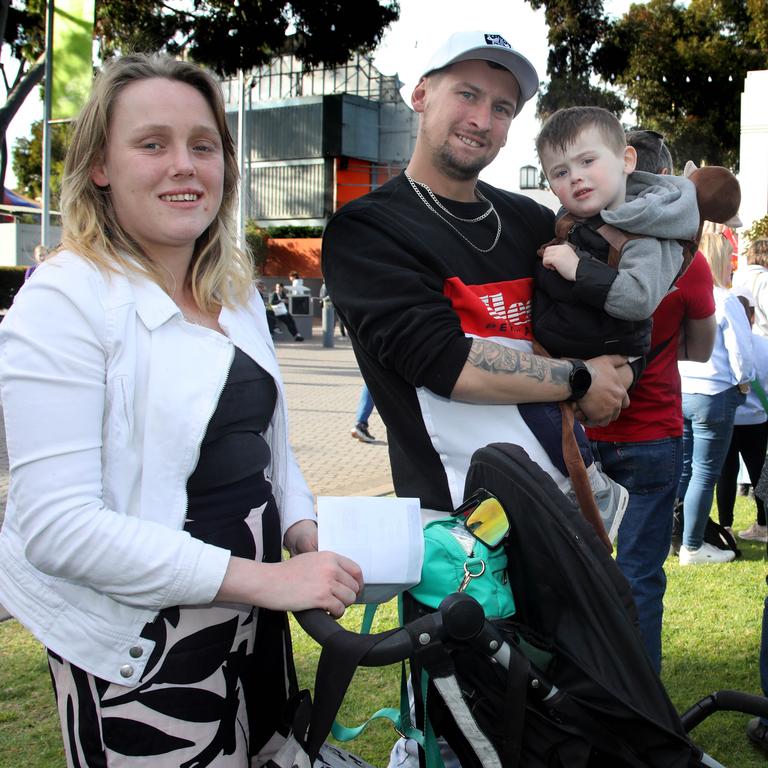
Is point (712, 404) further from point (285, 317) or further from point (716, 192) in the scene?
point (285, 317)

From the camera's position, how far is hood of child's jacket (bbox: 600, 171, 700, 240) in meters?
2.48

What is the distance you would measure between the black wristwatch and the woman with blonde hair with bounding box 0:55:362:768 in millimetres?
789

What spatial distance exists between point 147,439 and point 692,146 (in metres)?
42.1

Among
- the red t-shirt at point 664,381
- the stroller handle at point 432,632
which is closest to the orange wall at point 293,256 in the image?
the red t-shirt at point 664,381

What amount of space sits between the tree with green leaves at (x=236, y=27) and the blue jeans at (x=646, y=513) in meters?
22.8

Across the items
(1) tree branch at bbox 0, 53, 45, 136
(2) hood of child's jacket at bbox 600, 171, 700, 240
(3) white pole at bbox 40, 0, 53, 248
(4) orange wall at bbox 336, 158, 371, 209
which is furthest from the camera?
(4) orange wall at bbox 336, 158, 371, 209

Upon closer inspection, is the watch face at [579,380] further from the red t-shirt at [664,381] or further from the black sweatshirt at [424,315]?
the red t-shirt at [664,381]

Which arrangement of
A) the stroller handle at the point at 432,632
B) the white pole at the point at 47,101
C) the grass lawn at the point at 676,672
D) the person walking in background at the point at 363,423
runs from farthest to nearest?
1. the white pole at the point at 47,101
2. the person walking in background at the point at 363,423
3. the grass lawn at the point at 676,672
4. the stroller handle at the point at 432,632

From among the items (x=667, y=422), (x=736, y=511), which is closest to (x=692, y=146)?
(x=736, y=511)

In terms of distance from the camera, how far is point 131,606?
63.2 inches

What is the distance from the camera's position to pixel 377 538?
1.54 metres

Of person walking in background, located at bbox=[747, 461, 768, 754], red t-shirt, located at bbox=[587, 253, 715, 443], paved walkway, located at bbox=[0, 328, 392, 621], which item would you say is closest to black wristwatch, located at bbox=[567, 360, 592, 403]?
red t-shirt, located at bbox=[587, 253, 715, 443]

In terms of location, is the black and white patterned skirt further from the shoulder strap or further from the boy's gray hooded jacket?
the shoulder strap

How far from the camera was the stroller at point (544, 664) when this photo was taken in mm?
1363
